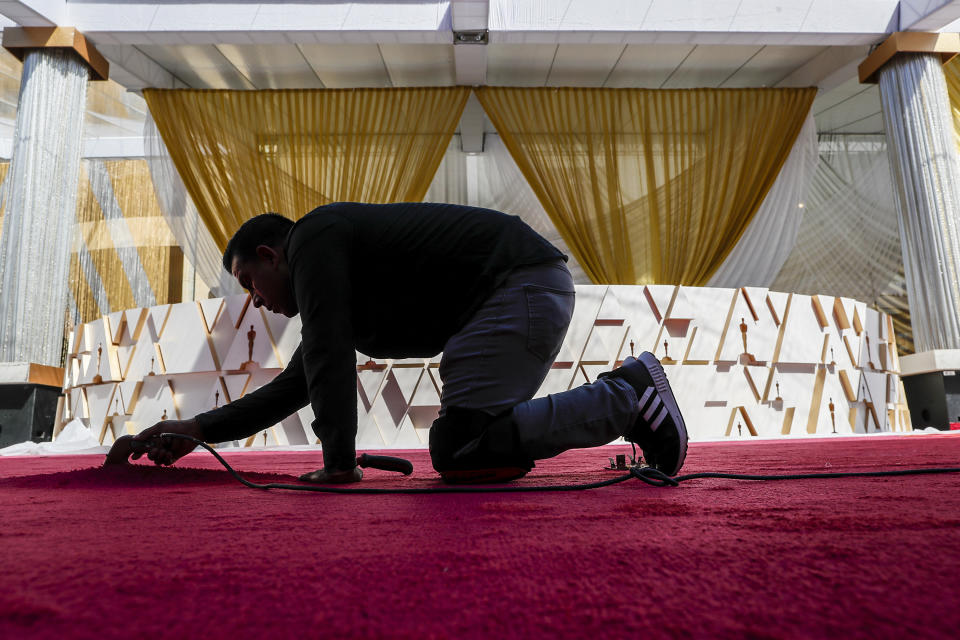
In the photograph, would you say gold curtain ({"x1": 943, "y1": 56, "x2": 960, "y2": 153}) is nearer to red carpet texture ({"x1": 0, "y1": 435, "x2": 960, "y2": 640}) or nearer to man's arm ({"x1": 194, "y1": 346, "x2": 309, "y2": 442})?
red carpet texture ({"x1": 0, "y1": 435, "x2": 960, "y2": 640})

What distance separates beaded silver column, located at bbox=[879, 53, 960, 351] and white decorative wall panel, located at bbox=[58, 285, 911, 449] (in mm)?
1182

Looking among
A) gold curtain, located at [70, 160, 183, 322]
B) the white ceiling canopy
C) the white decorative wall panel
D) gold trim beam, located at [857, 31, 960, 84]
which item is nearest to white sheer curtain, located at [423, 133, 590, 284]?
the white ceiling canopy

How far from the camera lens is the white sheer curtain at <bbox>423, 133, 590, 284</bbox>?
5855 mm

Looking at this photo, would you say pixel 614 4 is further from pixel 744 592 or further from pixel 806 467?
pixel 744 592

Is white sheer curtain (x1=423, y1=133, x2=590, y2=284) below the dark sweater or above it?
above

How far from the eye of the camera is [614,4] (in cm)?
480

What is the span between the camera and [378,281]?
4.26 feet

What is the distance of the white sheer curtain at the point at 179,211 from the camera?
17.9ft

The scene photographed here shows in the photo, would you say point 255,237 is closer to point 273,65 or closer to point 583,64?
point 273,65

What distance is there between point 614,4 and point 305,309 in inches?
174

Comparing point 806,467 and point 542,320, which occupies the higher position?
point 542,320

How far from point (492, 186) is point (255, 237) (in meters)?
4.84

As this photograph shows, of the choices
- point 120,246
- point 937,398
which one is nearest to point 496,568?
point 937,398

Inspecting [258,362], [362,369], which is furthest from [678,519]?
[258,362]
